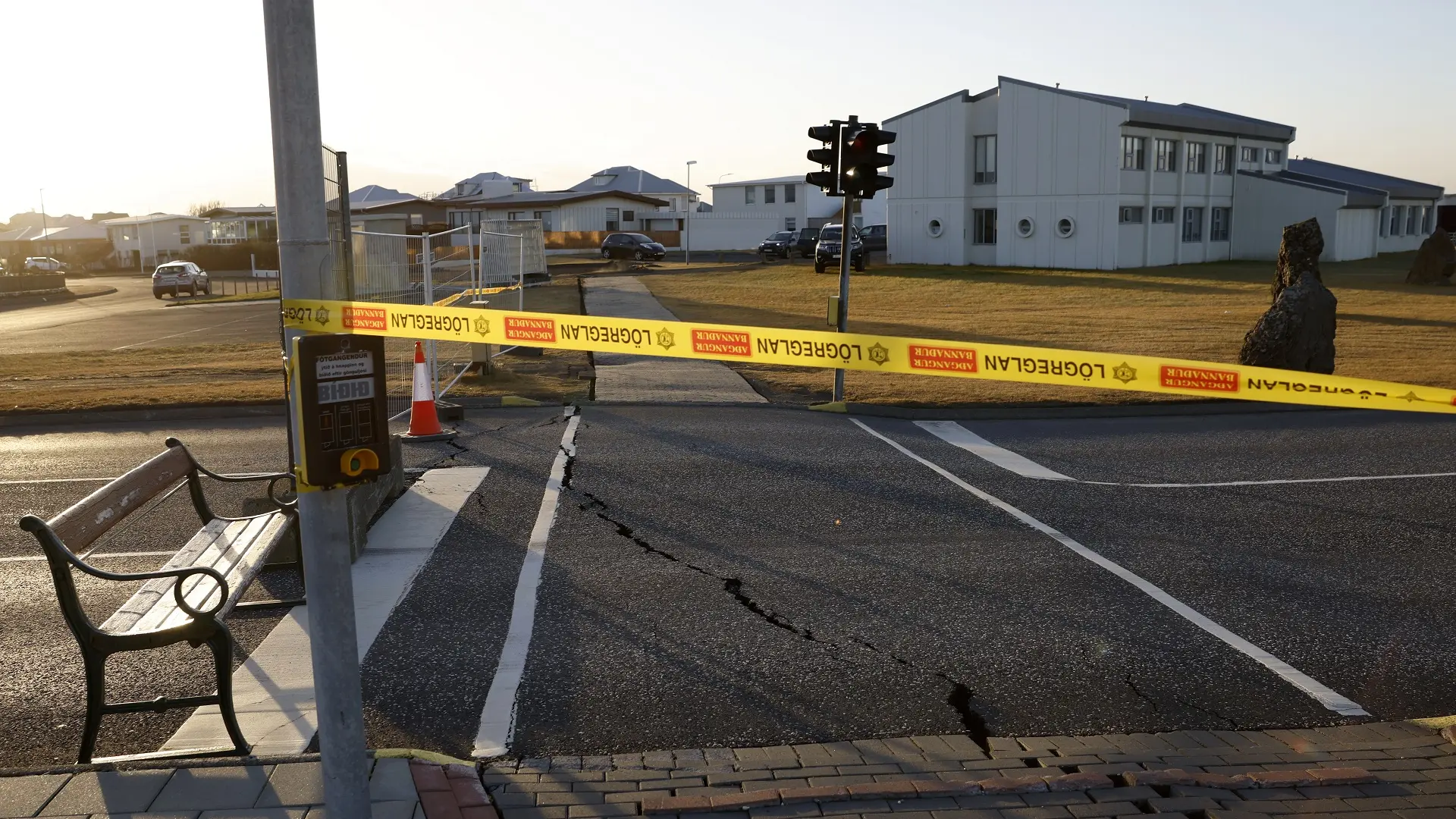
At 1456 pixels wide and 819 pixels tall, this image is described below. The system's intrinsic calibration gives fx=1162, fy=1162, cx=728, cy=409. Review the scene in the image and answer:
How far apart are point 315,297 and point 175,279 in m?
52.0

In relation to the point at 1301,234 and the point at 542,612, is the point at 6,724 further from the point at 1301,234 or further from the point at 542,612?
the point at 1301,234

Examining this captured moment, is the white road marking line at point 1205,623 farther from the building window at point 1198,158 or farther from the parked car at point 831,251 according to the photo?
the building window at point 1198,158

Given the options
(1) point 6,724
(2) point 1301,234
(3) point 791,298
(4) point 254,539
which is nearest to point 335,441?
(1) point 6,724

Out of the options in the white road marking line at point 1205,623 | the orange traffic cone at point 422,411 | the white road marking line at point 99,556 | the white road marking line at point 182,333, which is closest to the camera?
the white road marking line at point 1205,623

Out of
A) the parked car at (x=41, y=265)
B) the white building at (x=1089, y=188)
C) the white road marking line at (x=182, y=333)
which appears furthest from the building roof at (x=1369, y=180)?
the parked car at (x=41, y=265)

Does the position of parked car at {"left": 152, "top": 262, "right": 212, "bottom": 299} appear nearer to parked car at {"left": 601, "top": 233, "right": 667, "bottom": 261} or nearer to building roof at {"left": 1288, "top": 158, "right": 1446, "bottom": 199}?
parked car at {"left": 601, "top": 233, "right": 667, "bottom": 261}

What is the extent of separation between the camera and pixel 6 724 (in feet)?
17.6

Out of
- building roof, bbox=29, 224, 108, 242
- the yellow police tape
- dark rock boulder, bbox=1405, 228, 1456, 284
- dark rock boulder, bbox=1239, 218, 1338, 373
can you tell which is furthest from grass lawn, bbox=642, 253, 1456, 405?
building roof, bbox=29, 224, 108, 242

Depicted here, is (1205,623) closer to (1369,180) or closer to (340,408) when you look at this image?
(340,408)

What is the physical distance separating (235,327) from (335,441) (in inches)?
1202

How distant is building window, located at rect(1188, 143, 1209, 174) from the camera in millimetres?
50812

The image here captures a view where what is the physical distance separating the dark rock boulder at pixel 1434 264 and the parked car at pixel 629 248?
3456cm

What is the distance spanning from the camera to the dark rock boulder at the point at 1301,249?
18406 mm

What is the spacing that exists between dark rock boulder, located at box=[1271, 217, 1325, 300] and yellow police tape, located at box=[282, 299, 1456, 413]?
1373 cm
